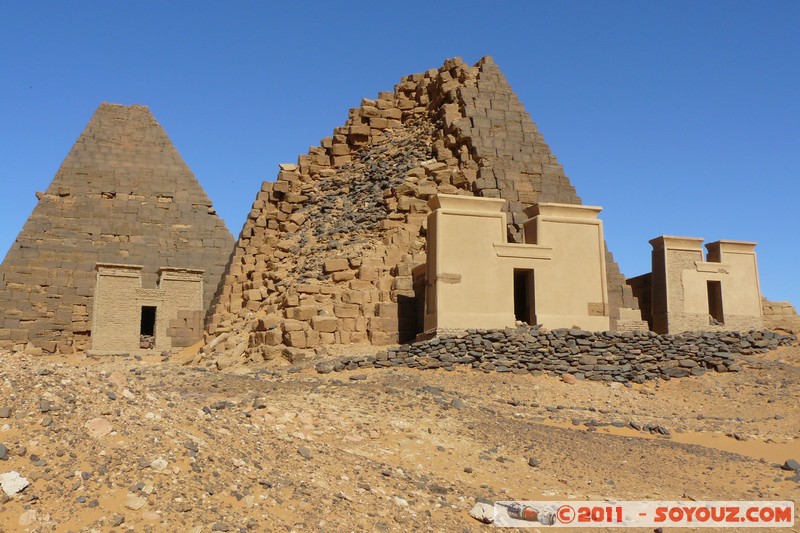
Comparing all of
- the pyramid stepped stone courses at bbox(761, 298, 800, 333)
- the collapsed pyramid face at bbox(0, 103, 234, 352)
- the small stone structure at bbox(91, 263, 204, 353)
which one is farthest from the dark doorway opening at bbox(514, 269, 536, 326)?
the collapsed pyramid face at bbox(0, 103, 234, 352)

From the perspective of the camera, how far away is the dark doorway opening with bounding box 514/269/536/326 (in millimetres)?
14859

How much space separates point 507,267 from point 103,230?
635 inches

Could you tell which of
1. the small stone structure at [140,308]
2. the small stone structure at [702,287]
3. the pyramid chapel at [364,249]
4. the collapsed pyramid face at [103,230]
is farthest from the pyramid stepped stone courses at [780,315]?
the collapsed pyramid face at [103,230]

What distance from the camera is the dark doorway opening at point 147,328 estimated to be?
22.8 meters

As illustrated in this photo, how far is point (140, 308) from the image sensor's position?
22.6 metres

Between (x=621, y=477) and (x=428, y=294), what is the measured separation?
6.80 metres

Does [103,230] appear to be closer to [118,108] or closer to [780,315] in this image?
[118,108]

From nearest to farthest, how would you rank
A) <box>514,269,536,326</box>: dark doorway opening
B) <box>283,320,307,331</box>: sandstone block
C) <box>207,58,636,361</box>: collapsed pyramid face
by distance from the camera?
<box>514,269,536,326</box>: dark doorway opening → <box>283,320,307,331</box>: sandstone block → <box>207,58,636,361</box>: collapsed pyramid face

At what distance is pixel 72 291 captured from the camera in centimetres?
2462

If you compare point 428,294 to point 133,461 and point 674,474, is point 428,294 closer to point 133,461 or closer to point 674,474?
point 674,474

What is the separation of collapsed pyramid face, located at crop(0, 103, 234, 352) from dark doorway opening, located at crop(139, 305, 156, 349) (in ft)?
2.92

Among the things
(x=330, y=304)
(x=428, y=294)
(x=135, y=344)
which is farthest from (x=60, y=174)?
(x=428, y=294)

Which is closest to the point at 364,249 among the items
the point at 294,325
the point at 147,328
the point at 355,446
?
the point at 294,325

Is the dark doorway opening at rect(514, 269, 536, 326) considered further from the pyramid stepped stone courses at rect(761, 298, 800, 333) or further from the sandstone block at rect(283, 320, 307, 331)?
the pyramid stepped stone courses at rect(761, 298, 800, 333)
